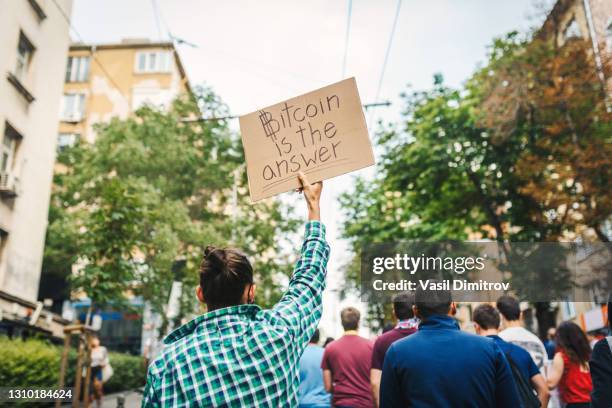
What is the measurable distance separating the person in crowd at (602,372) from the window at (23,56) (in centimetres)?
1716

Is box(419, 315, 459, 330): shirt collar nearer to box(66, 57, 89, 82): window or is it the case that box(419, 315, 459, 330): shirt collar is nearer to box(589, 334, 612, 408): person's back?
box(589, 334, 612, 408): person's back

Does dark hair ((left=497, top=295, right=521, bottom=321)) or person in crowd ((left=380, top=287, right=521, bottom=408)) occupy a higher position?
dark hair ((left=497, top=295, right=521, bottom=321))

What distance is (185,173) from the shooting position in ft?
82.7

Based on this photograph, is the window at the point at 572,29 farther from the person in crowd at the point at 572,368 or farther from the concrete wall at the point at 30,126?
the person in crowd at the point at 572,368

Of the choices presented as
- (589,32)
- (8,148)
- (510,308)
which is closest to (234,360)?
(510,308)

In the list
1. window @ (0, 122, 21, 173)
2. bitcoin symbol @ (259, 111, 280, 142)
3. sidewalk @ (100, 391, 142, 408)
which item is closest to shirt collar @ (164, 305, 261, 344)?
bitcoin symbol @ (259, 111, 280, 142)

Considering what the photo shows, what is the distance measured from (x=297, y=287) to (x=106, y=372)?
1355 cm

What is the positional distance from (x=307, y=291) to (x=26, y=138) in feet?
56.3

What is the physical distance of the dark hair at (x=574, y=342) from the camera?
5.54 m

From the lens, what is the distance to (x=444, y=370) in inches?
122

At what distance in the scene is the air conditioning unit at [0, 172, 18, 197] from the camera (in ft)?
52.1

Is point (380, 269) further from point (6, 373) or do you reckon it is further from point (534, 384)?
point (6, 373)

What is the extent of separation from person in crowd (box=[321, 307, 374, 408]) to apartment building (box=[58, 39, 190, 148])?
32.4 meters

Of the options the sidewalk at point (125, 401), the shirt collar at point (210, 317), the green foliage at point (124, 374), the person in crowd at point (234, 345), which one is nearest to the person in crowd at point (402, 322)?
the person in crowd at point (234, 345)
